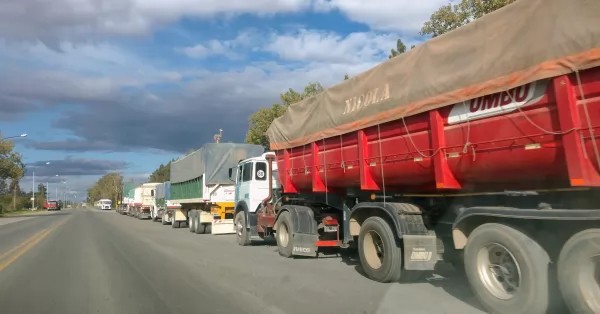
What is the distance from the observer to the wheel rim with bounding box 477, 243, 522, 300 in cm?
566

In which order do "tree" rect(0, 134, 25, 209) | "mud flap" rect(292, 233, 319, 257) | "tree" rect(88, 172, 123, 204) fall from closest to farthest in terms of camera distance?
"mud flap" rect(292, 233, 319, 257) → "tree" rect(0, 134, 25, 209) → "tree" rect(88, 172, 123, 204)

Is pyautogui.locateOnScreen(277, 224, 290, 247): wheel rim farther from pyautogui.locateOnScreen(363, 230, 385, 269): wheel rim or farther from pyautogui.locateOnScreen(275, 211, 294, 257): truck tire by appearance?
pyautogui.locateOnScreen(363, 230, 385, 269): wheel rim

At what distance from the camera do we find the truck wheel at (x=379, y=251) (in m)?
7.74

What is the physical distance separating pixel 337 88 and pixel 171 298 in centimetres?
532

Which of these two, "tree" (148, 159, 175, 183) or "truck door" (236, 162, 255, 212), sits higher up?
"tree" (148, 159, 175, 183)

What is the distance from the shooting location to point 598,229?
→ 468cm

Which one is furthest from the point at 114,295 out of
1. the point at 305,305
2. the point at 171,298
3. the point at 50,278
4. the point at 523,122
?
the point at 523,122

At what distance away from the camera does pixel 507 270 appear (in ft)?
18.9

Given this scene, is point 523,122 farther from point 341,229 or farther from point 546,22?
point 341,229

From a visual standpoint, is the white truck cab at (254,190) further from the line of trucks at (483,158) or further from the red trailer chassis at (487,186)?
the red trailer chassis at (487,186)

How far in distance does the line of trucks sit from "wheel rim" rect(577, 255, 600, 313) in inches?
0.4

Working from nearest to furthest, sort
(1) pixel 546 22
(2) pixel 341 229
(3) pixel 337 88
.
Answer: (1) pixel 546 22, (3) pixel 337 88, (2) pixel 341 229

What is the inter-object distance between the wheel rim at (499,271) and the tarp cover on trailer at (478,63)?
2.05 m

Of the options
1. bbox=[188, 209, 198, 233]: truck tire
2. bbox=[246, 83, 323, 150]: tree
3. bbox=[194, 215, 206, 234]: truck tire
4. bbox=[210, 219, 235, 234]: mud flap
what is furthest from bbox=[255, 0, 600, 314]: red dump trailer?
bbox=[246, 83, 323, 150]: tree
